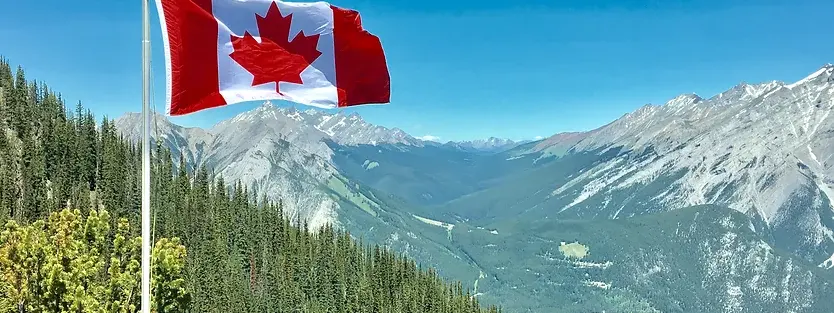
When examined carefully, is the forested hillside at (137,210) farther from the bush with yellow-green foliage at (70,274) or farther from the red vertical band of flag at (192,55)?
the red vertical band of flag at (192,55)

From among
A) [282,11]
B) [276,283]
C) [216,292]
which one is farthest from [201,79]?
[276,283]

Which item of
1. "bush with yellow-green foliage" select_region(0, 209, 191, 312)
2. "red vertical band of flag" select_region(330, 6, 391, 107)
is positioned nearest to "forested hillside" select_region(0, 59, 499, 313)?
"bush with yellow-green foliage" select_region(0, 209, 191, 312)

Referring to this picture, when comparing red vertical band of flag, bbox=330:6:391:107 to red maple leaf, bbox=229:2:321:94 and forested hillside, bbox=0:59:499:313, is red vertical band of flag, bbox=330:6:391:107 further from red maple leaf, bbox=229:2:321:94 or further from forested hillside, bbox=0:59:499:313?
forested hillside, bbox=0:59:499:313

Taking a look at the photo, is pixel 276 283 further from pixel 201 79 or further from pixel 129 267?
pixel 201 79

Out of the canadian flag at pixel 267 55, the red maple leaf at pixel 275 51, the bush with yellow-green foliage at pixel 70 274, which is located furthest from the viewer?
the bush with yellow-green foliage at pixel 70 274

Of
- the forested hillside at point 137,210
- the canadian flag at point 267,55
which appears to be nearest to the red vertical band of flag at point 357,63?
the canadian flag at point 267,55

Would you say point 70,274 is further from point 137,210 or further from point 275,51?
point 137,210
